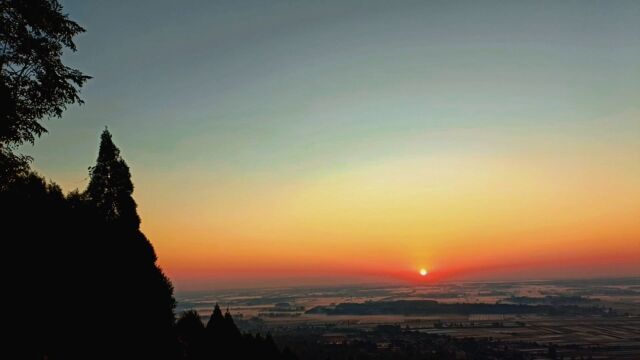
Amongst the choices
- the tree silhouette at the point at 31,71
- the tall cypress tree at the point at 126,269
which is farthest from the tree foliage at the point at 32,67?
the tall cypress tree at the point at 126,269

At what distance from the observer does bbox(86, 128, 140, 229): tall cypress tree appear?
87.4 feet

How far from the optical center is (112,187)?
27.3 meters

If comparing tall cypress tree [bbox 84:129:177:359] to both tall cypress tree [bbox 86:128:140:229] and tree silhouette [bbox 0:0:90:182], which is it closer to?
tall cypress tree [bbox 86:128:140:229]

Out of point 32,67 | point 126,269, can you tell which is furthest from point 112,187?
point 32,67

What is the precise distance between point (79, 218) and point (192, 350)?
15.7 meters

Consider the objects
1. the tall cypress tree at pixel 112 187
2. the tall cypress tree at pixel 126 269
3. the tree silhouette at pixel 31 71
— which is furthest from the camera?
the tall cypress tree at pixel 112 187

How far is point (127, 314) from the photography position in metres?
22.6

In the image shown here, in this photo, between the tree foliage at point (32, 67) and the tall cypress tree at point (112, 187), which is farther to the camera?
the tall cypress tree at point (112, 187)

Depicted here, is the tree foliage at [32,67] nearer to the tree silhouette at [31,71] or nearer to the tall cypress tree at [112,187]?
the tree silhouette at [31,71]

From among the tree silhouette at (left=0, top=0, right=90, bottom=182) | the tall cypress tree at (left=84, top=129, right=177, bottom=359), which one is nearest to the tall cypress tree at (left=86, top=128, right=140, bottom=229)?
the tall cypress tree at (left=84, top=129, right=177, bottom=359)

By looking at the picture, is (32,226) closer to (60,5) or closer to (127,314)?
(127,314)

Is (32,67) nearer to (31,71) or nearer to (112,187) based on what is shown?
(31,71)

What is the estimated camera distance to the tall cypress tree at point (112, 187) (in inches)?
1049

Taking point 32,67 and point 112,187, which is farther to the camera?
point 112,187
